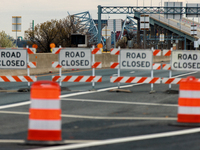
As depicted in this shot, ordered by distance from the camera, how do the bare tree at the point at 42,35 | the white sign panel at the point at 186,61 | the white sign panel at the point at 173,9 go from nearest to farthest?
the white sign panel at the point at 186,61, the white sign panel at the point at 173,9, the bare tree at the point at 42,35

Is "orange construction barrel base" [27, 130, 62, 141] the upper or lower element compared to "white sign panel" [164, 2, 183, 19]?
lower

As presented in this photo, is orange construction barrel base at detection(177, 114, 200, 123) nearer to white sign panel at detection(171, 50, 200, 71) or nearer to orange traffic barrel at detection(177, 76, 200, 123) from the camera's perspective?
orange traffic barrel at detection(177, 76, 200, 123)

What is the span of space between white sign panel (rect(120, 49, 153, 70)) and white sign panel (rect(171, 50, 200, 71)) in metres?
0.90

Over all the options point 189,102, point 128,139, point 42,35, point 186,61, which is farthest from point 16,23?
point 42,35

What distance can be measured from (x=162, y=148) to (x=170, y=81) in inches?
339

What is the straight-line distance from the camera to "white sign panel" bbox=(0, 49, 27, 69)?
1558cm

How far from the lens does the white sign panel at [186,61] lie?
14633mm

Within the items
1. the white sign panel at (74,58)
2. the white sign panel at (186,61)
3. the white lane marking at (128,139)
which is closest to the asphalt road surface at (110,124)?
the white lane marking at (128,139)

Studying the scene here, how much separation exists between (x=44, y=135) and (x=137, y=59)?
8.92m

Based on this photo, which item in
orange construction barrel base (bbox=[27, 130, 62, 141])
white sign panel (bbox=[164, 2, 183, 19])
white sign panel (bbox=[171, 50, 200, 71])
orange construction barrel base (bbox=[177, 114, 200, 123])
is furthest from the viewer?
white sign panel (bbox=[164, 2, 183, 19])

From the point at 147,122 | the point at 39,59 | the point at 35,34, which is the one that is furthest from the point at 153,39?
the point at 147,122

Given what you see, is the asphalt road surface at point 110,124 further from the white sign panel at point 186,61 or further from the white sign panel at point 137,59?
the white sign panel at point 137,59

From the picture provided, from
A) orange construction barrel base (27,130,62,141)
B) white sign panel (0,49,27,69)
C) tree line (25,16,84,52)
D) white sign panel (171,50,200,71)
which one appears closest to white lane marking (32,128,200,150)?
orange construction barrel base (27,130,62,141)

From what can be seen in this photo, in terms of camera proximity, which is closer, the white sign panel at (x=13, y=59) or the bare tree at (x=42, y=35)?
the white sign panel at (x=13, y=59)
